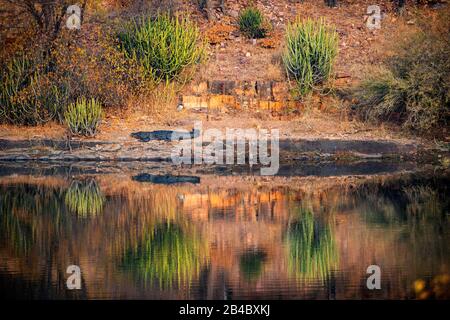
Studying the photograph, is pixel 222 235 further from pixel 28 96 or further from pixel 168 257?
pixel 28 96

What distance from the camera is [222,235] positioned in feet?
41.9

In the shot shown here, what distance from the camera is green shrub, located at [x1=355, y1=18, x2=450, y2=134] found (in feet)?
68.0

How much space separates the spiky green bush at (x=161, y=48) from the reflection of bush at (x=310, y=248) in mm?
9364

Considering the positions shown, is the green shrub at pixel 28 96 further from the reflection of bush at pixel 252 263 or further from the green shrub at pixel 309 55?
the reflection of bush at pixel 252 263

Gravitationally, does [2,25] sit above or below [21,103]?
above

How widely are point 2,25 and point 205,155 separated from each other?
597 centimetres

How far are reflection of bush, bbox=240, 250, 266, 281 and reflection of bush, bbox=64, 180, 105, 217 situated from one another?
346cm

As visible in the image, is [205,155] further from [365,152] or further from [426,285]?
[426,285]

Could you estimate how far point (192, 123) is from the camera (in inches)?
848

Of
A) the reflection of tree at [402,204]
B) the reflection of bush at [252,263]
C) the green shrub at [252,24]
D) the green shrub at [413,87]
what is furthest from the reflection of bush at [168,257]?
the green shrub at [252,24]

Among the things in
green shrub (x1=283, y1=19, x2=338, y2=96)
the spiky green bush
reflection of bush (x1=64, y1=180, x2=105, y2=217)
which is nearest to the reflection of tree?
reflection of bush (x1=64, y1=180, x2=105, y2=217)

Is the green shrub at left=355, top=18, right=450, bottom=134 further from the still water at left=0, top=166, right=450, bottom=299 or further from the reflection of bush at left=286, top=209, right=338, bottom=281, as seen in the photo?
the reflection of bush at left=286, top=209, right=338, bottom=281
